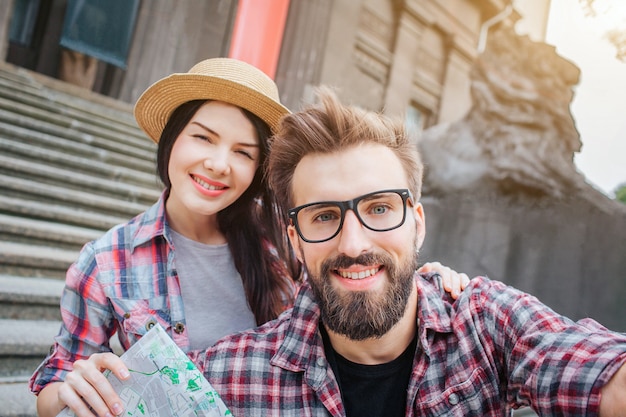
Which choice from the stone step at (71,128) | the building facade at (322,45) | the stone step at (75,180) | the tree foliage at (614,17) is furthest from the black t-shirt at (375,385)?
the building facade at (322,45)

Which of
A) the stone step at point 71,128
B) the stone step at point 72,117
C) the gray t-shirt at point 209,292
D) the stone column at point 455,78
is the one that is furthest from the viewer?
the stone column at point 455,78

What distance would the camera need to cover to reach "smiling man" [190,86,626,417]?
1273 millimetres

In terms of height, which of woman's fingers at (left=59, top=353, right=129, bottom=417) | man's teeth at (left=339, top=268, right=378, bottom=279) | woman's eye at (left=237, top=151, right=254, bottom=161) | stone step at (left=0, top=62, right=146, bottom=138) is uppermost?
stone step at (left=0, top=62, right=146, bottom=138)

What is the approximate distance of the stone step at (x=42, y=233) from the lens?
332 centimetres

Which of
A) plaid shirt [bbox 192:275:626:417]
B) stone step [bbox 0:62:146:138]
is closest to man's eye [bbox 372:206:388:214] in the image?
plaid shirt [bbox 192:275:626:417]

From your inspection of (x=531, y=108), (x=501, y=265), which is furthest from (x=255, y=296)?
(x=531, y=108)

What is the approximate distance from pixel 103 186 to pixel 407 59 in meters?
7.35

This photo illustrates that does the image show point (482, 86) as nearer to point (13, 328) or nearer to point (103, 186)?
point (103, 186)

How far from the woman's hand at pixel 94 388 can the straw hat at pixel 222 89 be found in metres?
1.07

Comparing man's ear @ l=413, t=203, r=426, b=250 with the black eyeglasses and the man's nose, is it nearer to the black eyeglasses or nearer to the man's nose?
the black eyeglasses

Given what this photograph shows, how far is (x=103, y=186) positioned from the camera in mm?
4391

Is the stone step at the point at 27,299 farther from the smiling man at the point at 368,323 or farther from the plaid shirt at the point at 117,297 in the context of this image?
the smiling man at the point at 368,323

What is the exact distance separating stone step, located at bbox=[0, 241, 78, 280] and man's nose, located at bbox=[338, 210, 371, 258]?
8.88ft

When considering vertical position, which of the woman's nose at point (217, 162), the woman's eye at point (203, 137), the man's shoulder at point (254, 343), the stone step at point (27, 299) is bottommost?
the stone step at point (27, 299)
